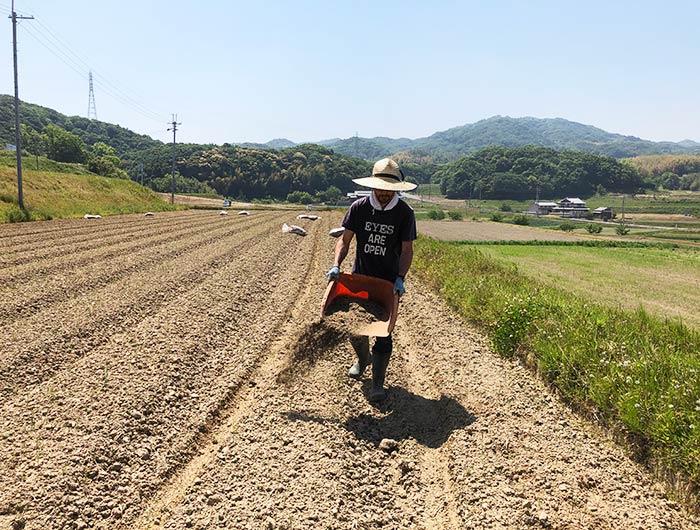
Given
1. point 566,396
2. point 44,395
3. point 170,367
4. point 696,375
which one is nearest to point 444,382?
point 566,396

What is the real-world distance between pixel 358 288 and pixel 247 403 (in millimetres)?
1534

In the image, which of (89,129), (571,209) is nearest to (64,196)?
(571,209)

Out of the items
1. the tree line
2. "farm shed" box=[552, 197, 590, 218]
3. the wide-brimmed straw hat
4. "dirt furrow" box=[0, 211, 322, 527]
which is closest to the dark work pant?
the wide-brimmed straw hat

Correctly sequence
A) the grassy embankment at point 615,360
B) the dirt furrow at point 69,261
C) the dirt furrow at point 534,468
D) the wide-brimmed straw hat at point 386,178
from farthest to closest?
1. the dirt furrow at point 69,261
2. the wide-brimmed straw hat at point 386,178
3. the grassy embankment at point 615,360
4. the dirt furrow at point 534,468

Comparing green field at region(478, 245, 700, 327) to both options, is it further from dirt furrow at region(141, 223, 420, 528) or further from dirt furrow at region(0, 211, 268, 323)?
dirt furrow at region(0, 211, 268, 323)

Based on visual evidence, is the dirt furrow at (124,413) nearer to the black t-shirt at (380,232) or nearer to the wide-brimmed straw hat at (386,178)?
the black t-shirt at (380,232)

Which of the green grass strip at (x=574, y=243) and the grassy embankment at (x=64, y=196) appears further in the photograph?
the green grass strip at (x=574, y=243)

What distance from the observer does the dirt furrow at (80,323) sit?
4883 millimetres

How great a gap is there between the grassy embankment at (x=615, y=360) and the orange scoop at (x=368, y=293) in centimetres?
184

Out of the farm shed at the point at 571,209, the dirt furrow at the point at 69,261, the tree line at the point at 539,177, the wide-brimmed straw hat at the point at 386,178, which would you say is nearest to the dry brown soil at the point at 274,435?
the wide-brimmed straw hat at the point at 386,178

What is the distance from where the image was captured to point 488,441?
3.77 metres

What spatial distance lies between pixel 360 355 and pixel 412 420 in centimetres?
93

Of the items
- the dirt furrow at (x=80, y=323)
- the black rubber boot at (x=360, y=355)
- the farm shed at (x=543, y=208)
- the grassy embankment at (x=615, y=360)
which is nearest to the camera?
the grassy embankment at (x=615, y=360)

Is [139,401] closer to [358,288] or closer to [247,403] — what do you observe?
[247,403]
